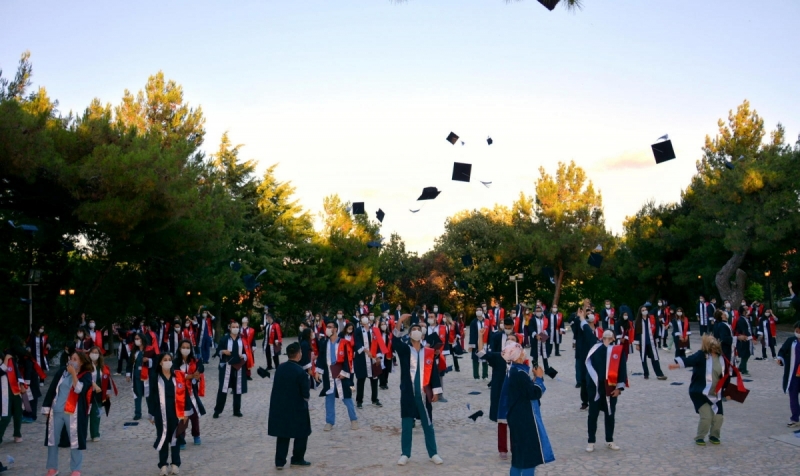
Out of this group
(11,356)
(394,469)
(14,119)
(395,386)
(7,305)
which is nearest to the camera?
(394,469)

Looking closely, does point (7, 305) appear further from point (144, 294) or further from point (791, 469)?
point (791, 469)

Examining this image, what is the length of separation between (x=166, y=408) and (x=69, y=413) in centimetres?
119

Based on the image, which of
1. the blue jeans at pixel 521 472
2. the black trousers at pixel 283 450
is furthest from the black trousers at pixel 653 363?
the blue jeans at pixel 521 472

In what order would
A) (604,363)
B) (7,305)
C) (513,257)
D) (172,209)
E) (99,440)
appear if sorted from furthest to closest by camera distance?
(513,257), (7,305), (172,209), (99,440), (604,363)

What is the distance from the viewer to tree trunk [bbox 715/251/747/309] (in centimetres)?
3550

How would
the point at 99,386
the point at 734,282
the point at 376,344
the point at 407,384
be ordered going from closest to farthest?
the point at 407,384 → the point at 99,386 → the point at 376,344 → the point at 734,282

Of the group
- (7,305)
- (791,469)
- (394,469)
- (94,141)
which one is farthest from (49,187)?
(791,469)

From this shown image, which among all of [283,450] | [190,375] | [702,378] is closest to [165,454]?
[190,375]

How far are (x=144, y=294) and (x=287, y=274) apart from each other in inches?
545

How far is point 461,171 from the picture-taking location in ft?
57.9

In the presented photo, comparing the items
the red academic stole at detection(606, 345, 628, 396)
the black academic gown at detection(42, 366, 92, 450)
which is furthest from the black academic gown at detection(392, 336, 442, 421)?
the black academic gown at detection(42, 366, 92, 450)

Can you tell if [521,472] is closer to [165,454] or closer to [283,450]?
[283,450]

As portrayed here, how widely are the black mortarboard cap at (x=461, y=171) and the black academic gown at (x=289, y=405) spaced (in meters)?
9.44

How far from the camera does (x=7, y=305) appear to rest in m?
23.7
